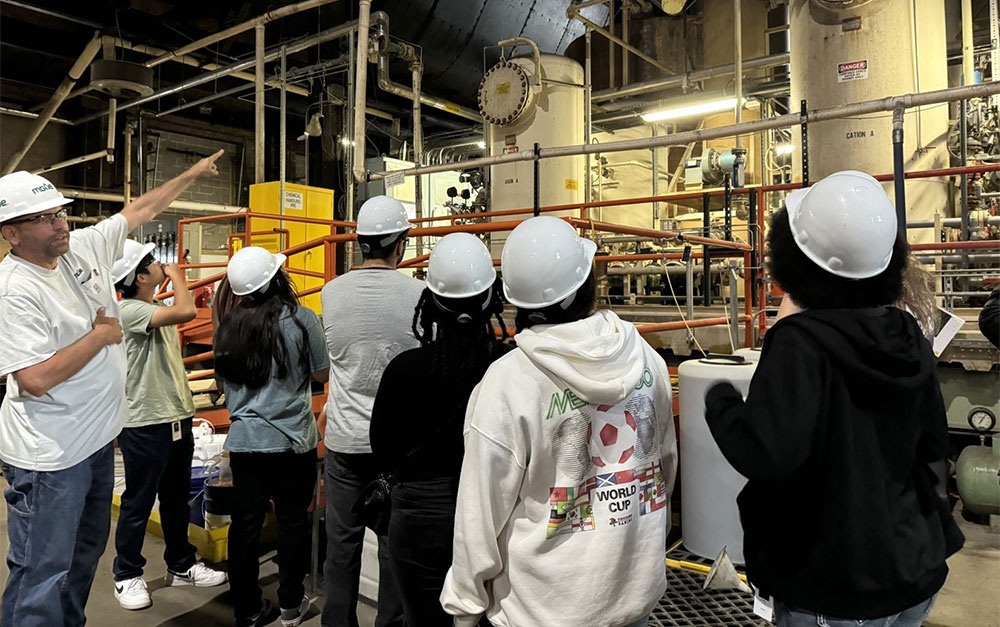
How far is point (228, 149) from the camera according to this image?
42.8 feet

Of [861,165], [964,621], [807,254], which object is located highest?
[861,165]

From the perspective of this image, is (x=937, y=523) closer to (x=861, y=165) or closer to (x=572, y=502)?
(x=572, y=502)

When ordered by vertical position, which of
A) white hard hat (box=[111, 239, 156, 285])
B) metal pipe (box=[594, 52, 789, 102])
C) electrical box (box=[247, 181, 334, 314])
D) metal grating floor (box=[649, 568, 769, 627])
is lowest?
metal grating floor (box=[649, 568, 769, 627])

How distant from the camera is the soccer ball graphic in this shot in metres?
1.34

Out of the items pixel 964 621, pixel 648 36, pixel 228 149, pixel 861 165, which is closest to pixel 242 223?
pixel 228 149

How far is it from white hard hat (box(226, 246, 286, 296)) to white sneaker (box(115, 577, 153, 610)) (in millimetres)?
1461

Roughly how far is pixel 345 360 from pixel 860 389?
1.66m

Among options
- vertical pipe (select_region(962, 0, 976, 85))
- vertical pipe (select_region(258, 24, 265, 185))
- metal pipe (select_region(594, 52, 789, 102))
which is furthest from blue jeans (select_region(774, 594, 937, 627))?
metal pipe (select_region(594, 52, 789, 102))

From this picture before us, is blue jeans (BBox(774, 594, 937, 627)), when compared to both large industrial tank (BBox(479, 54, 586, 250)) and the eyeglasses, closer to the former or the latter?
the eyeglasses

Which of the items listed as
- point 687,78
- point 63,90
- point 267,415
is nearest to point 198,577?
point 267,415

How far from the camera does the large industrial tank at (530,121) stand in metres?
7.04

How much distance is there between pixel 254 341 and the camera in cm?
254

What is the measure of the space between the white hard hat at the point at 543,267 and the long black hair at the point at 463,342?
0.96 feet

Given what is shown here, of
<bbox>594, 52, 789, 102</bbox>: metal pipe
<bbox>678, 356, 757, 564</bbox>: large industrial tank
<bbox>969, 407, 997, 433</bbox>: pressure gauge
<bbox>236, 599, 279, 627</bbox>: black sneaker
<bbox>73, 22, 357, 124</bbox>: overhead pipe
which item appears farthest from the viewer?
<bbox>73, 22, 357, 124</bbox>: overhead pipe
